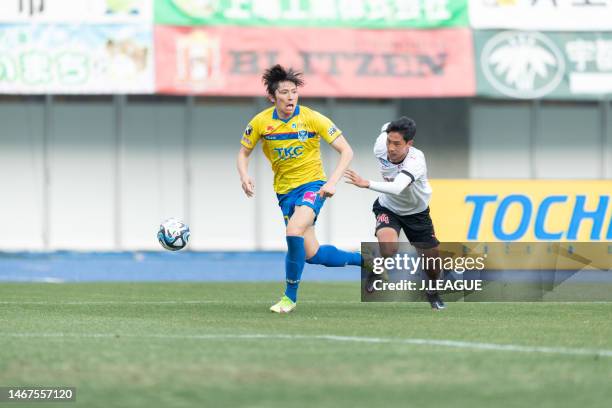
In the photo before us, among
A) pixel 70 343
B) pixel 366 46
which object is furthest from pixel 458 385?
pixel 366 46

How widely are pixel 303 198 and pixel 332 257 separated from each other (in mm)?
636

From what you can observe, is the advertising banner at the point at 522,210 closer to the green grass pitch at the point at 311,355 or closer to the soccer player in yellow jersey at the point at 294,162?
the green grass pitch at the point at 311,355

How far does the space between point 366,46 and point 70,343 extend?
15886 millimetres

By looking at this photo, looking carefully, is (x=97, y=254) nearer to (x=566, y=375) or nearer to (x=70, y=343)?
(x=70, y=343)

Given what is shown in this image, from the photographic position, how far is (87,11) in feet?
73.6

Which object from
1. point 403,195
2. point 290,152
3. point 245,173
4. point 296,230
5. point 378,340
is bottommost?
point 378,340

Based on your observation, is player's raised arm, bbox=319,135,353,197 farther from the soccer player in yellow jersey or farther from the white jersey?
the white jersey

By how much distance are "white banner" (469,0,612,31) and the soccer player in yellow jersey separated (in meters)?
12.7

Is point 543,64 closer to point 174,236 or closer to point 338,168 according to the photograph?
point 174,236

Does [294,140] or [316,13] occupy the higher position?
[316,13]

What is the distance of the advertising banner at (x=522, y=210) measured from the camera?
61.0 feet

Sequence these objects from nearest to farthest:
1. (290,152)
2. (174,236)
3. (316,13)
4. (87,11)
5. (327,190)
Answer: (327,190), (290,152), (174,236), (87,11), (316,13)

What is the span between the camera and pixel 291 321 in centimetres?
986

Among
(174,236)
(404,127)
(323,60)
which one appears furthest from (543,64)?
(174,236)
